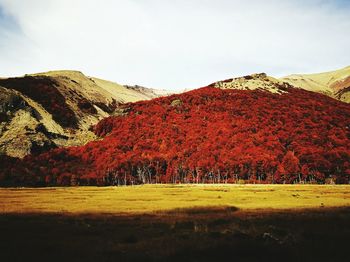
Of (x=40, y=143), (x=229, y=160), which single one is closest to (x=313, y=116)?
(x=229, y=160)

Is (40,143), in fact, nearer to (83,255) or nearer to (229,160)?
(229,160)

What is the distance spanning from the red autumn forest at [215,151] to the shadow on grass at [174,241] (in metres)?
110

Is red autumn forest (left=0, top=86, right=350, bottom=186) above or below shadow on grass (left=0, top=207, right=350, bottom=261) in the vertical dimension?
above

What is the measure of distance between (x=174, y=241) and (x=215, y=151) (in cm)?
13254

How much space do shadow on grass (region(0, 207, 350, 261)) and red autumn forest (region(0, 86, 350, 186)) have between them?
110 m

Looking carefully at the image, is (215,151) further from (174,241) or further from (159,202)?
(174,241)

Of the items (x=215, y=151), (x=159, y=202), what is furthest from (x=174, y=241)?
(x=215, y=151)

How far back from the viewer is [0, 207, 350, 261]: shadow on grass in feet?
63.9

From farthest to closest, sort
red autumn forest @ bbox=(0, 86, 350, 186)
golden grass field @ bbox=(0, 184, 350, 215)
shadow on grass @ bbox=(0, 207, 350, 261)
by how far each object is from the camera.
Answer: red autumn forest @ bbox=(0, 86, 350, 186) → golden grass field @ bbox=(0, 184, 350, 215) → shadow on grass @ bbox=(0, 207, 350, 261)

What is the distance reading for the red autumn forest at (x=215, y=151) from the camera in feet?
463

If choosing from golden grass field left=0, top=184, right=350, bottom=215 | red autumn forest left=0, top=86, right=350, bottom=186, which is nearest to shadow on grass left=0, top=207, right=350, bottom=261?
golden grass field left=0, top=184, right=350, bottom=215

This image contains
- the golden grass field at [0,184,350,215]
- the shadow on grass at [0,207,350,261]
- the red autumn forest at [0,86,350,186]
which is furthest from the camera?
the red autumn forest at [0,86,350,186]

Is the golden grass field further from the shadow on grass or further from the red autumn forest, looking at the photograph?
the red autumn forest

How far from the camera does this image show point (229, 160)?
486 feet
